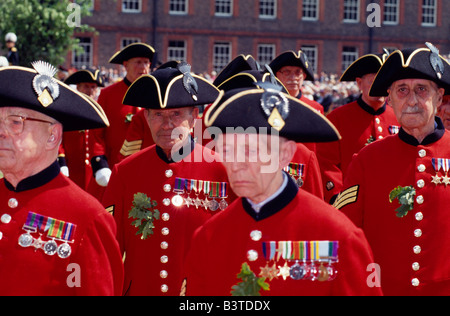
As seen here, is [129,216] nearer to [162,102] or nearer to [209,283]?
[162,102]

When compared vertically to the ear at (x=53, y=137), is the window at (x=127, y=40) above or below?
above

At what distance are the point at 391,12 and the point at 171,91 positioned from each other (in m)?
42.6

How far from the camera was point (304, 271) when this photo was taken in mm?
3992

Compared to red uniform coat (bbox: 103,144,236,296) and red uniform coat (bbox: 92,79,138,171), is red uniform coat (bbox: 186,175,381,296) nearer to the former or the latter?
red uniform coat (bbox: 103,144,236,296)

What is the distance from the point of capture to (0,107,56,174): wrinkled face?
4184 millimetres

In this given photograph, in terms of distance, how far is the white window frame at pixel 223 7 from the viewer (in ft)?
143

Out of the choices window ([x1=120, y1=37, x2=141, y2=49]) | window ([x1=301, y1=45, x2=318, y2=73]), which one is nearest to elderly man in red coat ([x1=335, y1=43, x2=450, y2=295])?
window ([x1=120, y1=37, x2=141, y2=49])

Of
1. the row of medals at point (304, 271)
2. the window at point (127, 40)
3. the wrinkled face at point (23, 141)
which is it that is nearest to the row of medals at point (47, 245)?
the wrinkled face at point (23, 141)

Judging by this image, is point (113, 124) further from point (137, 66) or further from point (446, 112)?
point (446, 112)

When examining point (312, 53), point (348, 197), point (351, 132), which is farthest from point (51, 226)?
point (312, 53)

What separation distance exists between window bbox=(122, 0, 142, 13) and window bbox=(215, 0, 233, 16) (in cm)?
403

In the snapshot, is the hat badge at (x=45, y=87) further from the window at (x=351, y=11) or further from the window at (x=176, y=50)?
the window at (x=351, y=11)

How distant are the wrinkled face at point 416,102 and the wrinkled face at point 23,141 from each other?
8.10 ft
